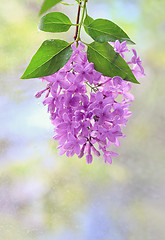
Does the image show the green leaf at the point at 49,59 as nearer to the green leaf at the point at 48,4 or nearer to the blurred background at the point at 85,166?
the green leaf at the point at 48,4

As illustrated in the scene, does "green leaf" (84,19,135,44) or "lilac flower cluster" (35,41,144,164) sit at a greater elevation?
"green leaf" (84,19,135,44)

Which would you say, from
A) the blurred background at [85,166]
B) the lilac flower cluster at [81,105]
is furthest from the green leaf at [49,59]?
the blurred background at [85,166]

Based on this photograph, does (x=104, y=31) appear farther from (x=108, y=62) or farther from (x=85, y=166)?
(x=85, y=166)

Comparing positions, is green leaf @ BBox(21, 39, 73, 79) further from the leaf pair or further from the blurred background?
the blurred background

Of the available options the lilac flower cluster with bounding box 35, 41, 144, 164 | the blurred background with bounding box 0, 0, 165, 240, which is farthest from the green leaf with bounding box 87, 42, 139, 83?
the blurred background with bounding box 0, 0, 165, 240

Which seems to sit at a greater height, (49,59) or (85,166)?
(85,166)

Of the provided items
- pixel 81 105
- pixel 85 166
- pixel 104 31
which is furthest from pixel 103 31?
pixel 85 166
